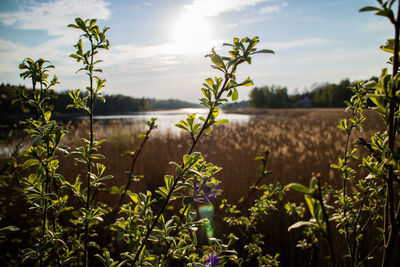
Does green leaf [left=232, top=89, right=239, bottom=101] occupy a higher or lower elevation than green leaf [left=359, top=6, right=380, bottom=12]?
lower

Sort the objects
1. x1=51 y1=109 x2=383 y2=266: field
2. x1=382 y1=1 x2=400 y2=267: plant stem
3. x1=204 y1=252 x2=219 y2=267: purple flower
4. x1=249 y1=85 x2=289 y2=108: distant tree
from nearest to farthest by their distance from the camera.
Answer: x1=382 y1=1 x2=400 y2=267: plant stem
x1=204 y1=252 x2=219 y2=267: purple flower
x1=51 y1=109 x2=383 y2=266: field
x1=249 y1=85 x2=289 y2=108: distant tree

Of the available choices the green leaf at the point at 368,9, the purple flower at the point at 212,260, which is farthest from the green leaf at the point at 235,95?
the purple flower at the point at 212,260

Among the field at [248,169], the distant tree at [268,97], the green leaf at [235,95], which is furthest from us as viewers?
the distant tree at [268,97]

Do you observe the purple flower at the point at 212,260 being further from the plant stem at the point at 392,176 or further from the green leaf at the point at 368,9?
the green leaf at the point at 368,9

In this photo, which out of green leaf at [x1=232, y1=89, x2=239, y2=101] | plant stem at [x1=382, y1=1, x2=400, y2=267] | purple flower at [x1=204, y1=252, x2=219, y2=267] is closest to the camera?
plant stem at [x1=382, y1=1, x2=400, y2=267]

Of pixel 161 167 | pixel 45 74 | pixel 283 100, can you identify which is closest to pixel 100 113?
pixel 283 100

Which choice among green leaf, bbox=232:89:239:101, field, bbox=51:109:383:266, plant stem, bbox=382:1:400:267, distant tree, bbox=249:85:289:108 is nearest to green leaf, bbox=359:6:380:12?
plant stem, bbox=382:1:400:267

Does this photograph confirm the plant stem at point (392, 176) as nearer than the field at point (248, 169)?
Yes

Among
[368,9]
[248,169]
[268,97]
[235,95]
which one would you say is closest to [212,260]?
[235,95]

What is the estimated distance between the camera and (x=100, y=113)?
2140 inches

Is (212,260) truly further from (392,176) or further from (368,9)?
(368,9)

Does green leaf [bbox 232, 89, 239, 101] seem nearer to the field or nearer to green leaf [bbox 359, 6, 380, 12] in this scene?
green leaf [bbox 359, 6, 380, 12]

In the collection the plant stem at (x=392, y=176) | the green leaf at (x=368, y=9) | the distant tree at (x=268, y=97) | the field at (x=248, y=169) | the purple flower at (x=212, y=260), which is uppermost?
the distant tree at (x=268, y=97)

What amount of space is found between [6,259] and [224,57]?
312 centimetres
